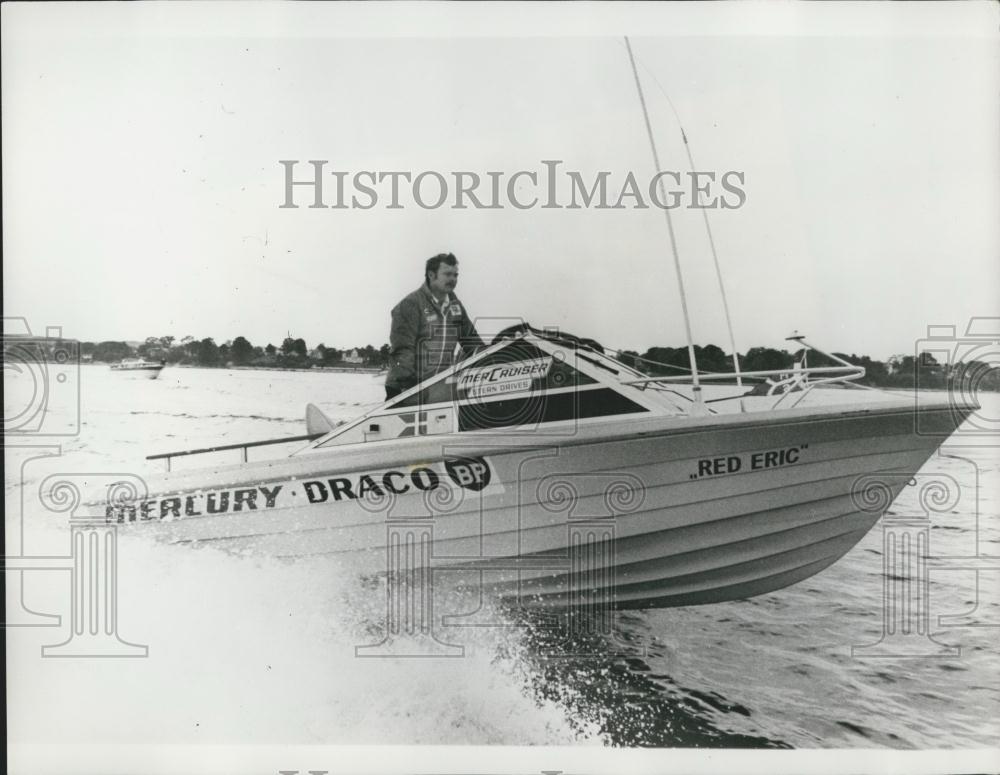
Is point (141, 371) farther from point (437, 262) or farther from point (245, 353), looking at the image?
point (437, 262)

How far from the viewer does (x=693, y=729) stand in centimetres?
273

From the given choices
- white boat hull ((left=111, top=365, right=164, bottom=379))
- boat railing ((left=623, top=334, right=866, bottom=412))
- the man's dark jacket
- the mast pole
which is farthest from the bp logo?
white boat hull ((left=111, top=365, right=164, bottom=379))

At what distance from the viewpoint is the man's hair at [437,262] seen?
8.98 ft

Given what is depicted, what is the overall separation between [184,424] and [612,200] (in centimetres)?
166

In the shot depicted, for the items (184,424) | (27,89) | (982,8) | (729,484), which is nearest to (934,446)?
(729,484)

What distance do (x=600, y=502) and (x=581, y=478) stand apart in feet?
0.33

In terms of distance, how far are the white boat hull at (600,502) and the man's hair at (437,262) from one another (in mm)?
566

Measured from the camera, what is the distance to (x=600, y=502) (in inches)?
104

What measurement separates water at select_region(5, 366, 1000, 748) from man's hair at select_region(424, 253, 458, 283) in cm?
41

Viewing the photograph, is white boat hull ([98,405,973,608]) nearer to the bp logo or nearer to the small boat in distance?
the bp logo

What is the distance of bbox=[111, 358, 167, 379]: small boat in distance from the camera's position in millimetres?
2805

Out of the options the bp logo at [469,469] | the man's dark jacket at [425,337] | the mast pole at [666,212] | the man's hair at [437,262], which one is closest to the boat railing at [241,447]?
the man's dark jacket at [425,337]

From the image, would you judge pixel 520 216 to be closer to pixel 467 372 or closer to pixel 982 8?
pixel 467 372

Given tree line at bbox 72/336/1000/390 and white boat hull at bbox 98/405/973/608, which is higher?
tree line at bbox 72/336/1000/390
